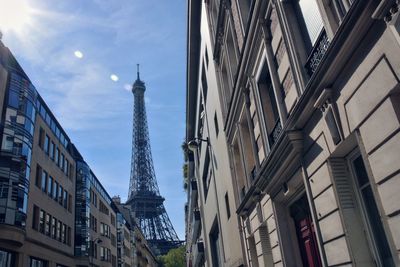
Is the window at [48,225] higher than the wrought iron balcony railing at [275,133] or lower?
higher

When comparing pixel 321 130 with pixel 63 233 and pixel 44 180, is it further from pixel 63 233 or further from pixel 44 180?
pixel 63 233

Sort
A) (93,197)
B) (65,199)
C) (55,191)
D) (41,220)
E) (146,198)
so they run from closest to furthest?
(41,220) < (55,191) < (65,199) < (93,197) < (146,198)

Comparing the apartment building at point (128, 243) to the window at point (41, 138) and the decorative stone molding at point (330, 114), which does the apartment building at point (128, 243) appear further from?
the decorative stone molding at point (330, 114)

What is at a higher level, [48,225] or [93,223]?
[93,223]

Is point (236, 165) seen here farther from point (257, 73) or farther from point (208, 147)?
point (208, 147)

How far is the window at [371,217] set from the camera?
593 cm

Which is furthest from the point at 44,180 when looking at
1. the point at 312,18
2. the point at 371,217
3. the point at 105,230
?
the point at 371,217

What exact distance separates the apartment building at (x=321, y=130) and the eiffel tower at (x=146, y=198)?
359ft

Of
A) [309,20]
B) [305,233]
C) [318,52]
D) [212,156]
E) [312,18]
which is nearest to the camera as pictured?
[318,52]

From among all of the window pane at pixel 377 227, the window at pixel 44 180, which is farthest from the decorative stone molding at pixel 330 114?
the window at pixel 44 180

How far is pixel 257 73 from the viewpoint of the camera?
11.6 m

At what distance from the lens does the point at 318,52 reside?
7152 millimetres

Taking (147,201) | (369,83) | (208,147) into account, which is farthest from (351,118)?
(147,201)

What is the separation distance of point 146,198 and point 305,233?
114m
